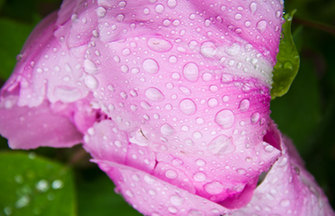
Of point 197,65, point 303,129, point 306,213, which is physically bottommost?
point 303,129

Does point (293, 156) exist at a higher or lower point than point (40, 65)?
lower

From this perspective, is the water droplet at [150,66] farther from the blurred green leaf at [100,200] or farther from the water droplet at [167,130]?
the blurred green leaf at [100,200]

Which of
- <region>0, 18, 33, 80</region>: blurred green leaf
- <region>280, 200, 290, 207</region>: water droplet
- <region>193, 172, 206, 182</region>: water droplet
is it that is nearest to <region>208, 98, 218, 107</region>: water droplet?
<region>193, 172, 206, 182</region>: water droplet

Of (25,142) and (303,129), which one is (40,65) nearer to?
(25,142)

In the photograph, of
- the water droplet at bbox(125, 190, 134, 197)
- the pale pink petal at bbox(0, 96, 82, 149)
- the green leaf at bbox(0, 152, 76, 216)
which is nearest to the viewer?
the water droplet at bbox(125, 190, 134, 197)

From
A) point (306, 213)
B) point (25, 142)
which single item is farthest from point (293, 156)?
point (25, 142)

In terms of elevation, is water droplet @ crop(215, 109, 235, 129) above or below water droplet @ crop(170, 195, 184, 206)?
above

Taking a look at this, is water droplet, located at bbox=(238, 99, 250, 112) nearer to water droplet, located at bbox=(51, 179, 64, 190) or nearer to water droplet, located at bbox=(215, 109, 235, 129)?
water droplet, located at bbox=(215, 109, 235, 129)

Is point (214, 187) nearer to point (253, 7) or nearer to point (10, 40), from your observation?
point (253, 7)
